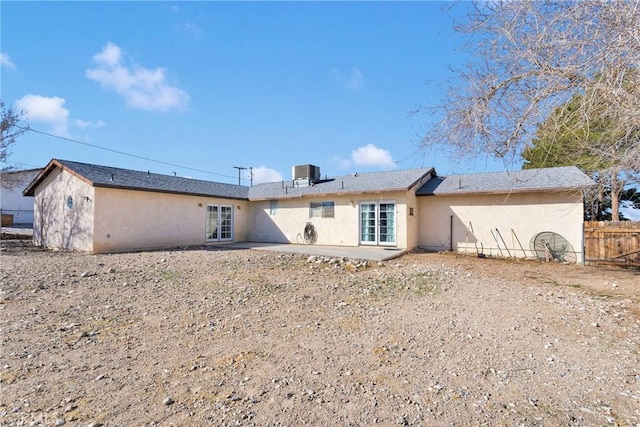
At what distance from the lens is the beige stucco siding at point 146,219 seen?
1241 cm

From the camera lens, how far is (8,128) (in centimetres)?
1720

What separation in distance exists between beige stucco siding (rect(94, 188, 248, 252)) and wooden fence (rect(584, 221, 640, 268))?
50.2 feet

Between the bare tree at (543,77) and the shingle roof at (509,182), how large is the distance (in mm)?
6427

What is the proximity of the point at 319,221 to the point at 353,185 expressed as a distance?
231 centimetres

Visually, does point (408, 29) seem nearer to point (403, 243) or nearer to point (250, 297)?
point (250, 297)

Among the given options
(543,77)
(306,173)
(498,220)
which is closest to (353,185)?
(306,173)

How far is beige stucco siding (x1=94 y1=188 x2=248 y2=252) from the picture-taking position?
12.4m

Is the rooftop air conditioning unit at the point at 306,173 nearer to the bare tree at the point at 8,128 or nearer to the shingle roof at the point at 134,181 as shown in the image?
the shingle roof at the point at 134,181

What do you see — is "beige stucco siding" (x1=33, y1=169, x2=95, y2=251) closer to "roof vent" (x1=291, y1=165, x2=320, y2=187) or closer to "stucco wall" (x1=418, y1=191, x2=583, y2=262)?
"roof vent" (x1=291, y1=165, x2=320, y2=187)

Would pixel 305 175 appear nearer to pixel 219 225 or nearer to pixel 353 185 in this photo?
pixel 353 185

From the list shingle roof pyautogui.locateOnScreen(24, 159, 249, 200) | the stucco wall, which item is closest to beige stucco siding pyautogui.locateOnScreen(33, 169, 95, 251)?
shingle roof pyautogui.locateOnScreen(24, 159, 249, 200)

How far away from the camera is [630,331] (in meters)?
4.54

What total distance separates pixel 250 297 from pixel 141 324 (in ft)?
6.33

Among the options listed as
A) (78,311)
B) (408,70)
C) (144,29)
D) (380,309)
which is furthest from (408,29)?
(144,29)
